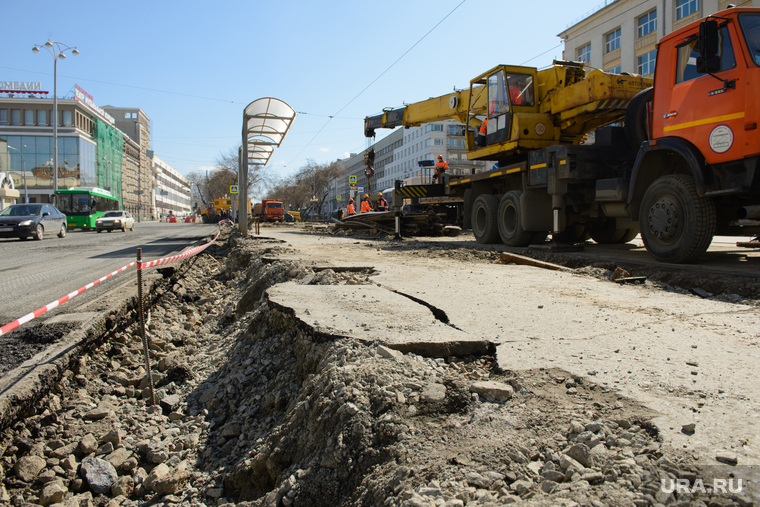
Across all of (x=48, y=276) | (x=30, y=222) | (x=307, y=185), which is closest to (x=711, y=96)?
(x=48, y=276)

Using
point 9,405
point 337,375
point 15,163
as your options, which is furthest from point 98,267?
point 15,163

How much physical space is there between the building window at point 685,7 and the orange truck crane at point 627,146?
2440 centimetres

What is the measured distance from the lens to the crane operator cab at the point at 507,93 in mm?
10508

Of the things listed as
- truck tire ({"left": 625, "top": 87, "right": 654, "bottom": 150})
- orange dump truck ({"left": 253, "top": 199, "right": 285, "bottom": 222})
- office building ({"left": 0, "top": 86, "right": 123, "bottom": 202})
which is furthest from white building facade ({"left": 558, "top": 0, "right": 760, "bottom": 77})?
office building ({"left": 0, "top": 86, "right": 123, "bottom": 202})

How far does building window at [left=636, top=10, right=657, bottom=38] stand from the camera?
32219 millimetres

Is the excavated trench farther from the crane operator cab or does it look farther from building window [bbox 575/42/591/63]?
building window [bbox 575/42/591/63]

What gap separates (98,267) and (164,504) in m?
8.23

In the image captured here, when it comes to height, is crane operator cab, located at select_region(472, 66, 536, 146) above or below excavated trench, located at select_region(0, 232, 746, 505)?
above

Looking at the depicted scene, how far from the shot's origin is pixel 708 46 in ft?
18.4

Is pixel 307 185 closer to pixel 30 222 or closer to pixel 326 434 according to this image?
pixel 30 222

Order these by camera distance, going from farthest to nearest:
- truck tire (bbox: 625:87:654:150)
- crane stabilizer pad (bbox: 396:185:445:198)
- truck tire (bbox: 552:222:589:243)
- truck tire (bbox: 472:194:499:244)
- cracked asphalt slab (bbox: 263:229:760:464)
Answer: crane stabilizer pad (bbox: 396:185:445:198)
truck tire (bbox: 472:194:499:244)
truck tire (bbox: 552:222:589:243)
truck tire (bbox: 625:87:654:150)
cracked asphalt slab (bbox: 263:229:760:464)

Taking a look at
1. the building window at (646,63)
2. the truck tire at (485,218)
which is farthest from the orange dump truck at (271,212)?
the truck tire at (485,218)

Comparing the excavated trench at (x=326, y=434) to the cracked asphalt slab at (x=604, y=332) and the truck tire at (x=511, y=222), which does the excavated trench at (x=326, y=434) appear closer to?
the cracked asphalt slab at (x=604, y=332)

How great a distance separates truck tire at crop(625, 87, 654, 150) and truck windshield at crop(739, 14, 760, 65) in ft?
6.04
